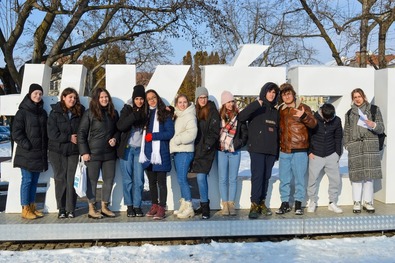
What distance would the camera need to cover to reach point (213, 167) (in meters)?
6.52

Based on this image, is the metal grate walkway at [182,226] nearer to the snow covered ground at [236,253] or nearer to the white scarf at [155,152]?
the snow covered ground at [236,253]

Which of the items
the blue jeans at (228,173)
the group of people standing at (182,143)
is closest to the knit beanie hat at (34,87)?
the group of people standing at (182,143)

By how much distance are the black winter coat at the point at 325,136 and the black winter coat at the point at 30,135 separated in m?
3.58

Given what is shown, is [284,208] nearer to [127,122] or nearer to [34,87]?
[127,122]

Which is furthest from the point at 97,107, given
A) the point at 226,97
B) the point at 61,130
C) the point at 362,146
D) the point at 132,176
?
the point at 362,146

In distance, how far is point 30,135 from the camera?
5.73m

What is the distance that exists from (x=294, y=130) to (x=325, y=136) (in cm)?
46

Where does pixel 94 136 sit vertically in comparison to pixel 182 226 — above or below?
above

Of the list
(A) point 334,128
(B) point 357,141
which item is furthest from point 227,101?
(B) point 357,141

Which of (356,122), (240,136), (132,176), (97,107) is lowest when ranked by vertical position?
(132,176)

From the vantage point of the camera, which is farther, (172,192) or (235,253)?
(172,192)

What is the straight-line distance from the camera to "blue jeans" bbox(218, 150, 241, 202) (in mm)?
6031

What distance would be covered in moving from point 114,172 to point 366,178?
134 inches

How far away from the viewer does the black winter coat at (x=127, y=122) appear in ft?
18.8
